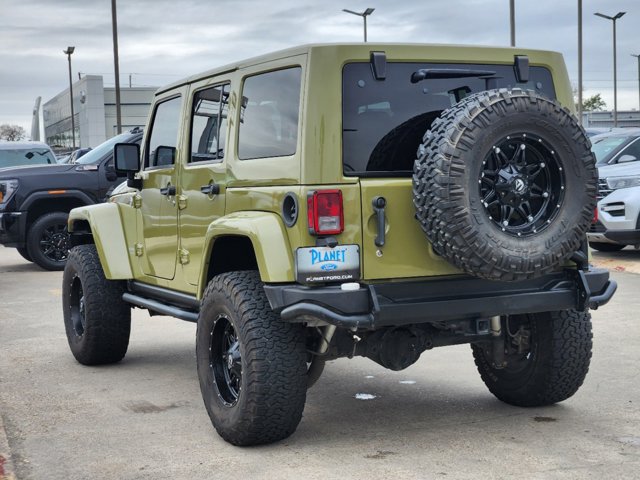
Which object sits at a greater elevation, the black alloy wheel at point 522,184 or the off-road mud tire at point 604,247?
the black alloy wheel at point 522,184

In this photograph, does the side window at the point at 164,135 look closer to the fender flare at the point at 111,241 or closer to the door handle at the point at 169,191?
the door handle at the point at 169,191

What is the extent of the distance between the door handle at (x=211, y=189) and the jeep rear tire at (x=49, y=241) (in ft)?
31.0

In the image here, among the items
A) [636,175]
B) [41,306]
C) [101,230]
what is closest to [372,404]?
[101,230]

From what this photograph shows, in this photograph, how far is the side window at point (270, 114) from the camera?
4941 mm

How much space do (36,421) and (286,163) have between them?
2.27 meters

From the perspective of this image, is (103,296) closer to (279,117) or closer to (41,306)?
(279,117)

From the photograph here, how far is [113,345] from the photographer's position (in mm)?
7316

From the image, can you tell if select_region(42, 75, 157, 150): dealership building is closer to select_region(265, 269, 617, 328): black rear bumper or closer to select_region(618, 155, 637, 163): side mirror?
select_region(618, 155, 637, 163): side mirror

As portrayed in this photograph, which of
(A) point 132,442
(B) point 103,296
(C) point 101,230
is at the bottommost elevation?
(A) point 132,442

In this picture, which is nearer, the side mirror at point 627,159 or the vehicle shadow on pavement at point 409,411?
the vehicle shadow on pavement at point 409,411

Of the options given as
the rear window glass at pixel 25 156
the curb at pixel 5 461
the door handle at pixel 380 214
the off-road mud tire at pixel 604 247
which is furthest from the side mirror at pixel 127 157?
the rear window glass at pixel 25 156

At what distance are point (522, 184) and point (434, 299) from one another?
70cm

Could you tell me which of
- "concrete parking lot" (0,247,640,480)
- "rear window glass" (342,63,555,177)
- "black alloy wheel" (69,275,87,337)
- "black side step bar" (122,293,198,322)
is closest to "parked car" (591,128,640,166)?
"concrete parking lot" (0,247,640,480)

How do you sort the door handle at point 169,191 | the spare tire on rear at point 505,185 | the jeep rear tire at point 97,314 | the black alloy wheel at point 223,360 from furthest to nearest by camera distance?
the jeep rear tire at point 97,314 < the door handle at point 169,191 < the black alloy wheel at point 223,360 < the spare tire on rear at point 505,185
